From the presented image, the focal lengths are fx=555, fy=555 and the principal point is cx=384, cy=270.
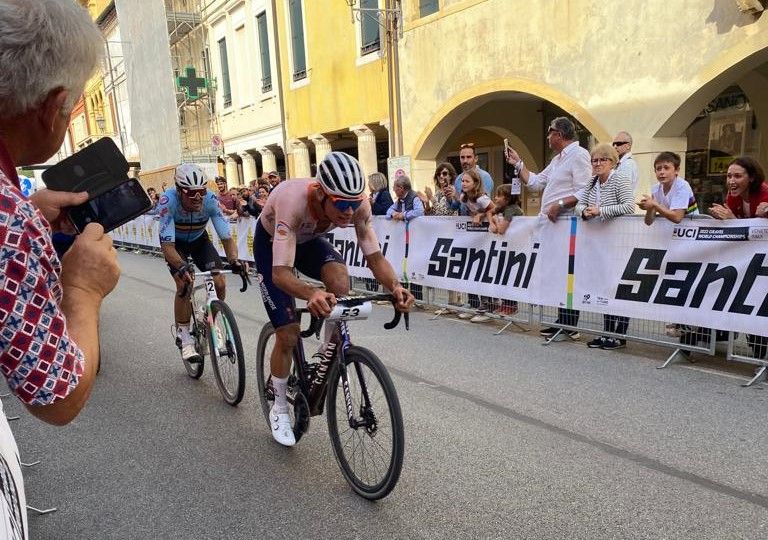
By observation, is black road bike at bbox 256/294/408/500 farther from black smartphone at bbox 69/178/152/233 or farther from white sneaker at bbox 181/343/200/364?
white sneaker at bbox 181/343/200/364

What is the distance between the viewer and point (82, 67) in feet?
4.13

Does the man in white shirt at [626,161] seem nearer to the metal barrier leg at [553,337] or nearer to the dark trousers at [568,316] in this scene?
the dark trousers at [568,316]

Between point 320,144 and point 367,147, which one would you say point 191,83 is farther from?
point 367,147

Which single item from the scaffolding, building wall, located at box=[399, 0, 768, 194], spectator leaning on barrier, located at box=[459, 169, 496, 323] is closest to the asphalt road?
spectator leaning on barrier, located at box=[459, 169, 496, 323]

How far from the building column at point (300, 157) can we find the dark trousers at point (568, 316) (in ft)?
48.3

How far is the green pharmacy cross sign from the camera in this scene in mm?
25359

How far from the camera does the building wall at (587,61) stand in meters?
8.36

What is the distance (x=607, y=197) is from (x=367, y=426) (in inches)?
155

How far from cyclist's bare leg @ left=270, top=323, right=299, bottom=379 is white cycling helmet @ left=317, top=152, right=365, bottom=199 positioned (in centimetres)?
103

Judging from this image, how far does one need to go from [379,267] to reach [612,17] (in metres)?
8.43

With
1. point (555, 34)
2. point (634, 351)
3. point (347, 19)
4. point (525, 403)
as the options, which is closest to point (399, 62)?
point (347, 19)

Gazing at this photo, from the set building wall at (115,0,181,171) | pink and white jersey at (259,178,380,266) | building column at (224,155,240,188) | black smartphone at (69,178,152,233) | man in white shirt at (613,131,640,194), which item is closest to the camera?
black smartphone at (69,178,152,233)

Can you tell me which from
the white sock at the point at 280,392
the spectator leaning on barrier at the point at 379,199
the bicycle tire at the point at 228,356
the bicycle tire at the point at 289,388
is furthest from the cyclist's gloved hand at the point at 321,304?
the spectator leaning on barrier at the point at 379,199

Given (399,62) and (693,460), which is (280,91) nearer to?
(399,62)
